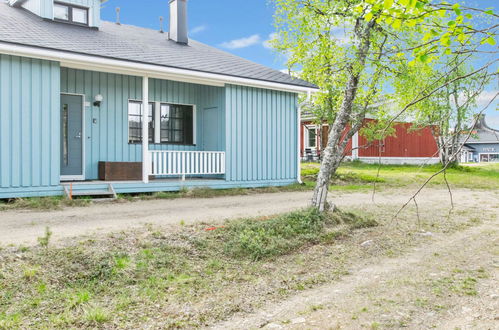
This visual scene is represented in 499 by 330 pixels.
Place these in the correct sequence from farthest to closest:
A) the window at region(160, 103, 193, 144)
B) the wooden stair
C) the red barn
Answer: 1. the red barn
2. the window at region(160, 103, 193, 144)
3. the wooden stair

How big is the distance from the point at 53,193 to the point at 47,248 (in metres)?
4.71

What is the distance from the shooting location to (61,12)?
1180 centimetres

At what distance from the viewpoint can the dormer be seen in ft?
37.5

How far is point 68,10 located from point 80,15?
330 mm

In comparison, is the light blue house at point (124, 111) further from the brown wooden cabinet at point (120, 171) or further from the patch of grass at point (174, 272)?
the patch of grass at point (174, 272)

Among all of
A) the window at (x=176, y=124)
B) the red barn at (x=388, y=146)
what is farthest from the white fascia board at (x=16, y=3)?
the red barn at (x=388, y=146)

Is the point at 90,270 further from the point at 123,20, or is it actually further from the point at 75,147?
the point at 123,20

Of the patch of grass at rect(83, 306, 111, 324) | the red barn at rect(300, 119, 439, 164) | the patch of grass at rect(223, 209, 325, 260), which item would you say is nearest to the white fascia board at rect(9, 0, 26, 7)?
the patch of grass at rect(223, 209, 325, 260)

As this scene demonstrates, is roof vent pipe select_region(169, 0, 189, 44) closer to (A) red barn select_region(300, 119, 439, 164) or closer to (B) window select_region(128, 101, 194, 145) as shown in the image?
(B) window select_region(128, 101, 194, 145)

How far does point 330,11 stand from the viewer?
7680 millimetres

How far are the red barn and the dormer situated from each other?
13704mm

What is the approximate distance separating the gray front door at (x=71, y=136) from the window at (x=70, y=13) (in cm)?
292

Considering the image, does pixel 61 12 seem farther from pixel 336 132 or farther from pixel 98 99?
pixel 336 132

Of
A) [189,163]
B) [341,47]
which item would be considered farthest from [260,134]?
→ [341,47]
